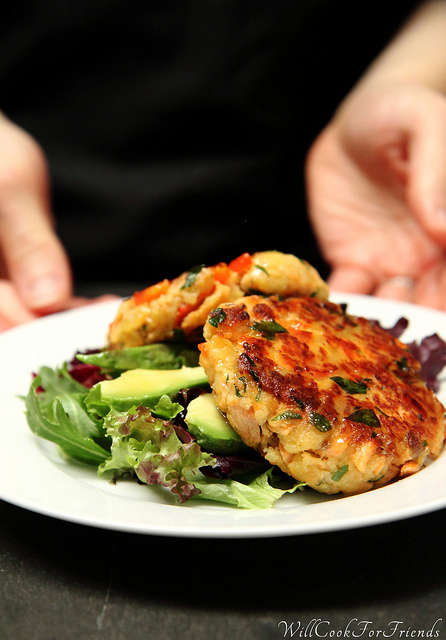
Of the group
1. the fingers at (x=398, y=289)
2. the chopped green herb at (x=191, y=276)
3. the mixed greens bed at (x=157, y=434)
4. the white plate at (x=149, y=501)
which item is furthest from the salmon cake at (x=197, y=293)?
the fingers at (x=398, y=289)

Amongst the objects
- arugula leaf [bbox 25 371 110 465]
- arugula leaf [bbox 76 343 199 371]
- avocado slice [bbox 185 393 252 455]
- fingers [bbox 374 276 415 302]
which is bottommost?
fingers [bbox 374 276 415 302]

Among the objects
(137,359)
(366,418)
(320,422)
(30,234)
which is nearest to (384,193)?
(30,234)

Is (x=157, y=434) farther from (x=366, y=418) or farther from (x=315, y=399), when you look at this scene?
(x=366, y=418)

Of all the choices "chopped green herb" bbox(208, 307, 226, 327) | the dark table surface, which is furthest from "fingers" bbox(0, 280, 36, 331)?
the dark table surface

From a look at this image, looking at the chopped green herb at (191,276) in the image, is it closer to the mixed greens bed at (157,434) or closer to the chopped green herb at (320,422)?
the mixed greens bed at (157,434)

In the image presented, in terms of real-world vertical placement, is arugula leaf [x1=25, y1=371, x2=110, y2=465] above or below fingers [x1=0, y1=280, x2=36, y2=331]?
above

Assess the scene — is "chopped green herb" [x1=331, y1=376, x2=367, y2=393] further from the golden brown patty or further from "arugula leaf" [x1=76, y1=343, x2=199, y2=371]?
"arugula leaf" [x1=76, y1=343, x2=199, y2=371]

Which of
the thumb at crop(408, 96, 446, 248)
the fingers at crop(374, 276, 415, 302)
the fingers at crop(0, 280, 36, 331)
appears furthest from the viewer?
the fingers at crop(374, 276, 415, 302)
